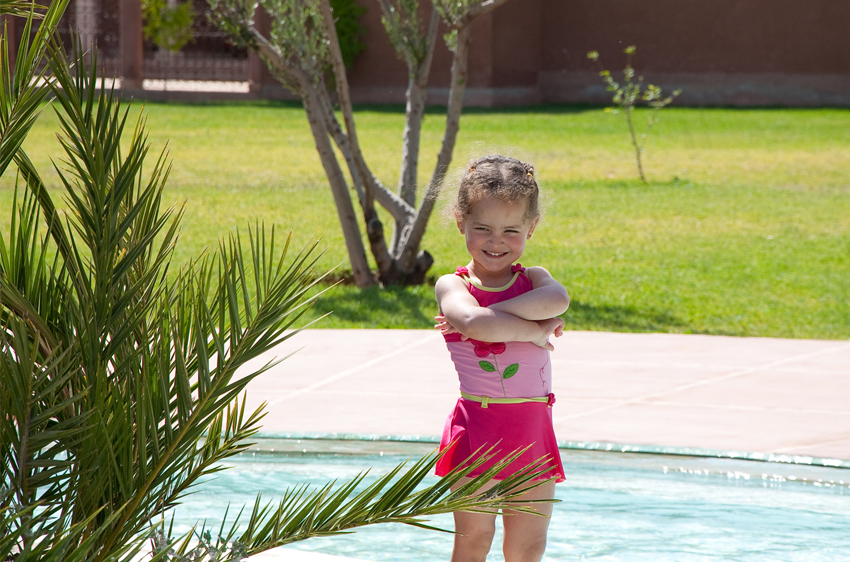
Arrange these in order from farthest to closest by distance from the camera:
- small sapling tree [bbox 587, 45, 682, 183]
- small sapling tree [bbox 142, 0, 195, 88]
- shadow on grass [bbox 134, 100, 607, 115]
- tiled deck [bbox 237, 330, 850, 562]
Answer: small sapling tree [bbox 142, 0, 195, 88] < shadow on grass [bbox 134, 100, 607, 115] < small sapling tree [bbox 587, 45, 682, 183] < tiled deck [bbox 237, 330, 850, 562]

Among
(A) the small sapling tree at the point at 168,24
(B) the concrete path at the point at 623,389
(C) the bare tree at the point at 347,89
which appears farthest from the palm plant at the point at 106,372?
(A) the small sapling tree at the point at 168,24

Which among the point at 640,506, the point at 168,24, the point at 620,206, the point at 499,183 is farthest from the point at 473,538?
the point at 168,24

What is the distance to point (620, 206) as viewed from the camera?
532 inches

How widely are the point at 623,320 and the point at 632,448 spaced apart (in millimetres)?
3024

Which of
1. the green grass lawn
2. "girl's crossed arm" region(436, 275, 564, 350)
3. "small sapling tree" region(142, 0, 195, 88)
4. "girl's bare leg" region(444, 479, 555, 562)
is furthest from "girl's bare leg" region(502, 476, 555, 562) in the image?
"small sapling tree" region(142, 0, 195, 88)

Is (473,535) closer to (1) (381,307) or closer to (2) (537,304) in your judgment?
(2) (537,304)

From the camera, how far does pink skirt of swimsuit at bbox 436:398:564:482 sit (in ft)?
8.93

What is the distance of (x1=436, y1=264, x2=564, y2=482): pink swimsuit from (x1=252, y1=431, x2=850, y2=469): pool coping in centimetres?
193

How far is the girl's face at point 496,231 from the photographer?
2748 millimetres

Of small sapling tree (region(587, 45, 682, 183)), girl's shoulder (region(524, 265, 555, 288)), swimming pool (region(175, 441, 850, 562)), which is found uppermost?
small sapling tree (region(587, 45, 682, 183))

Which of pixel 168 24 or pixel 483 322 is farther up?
pixel 168 24

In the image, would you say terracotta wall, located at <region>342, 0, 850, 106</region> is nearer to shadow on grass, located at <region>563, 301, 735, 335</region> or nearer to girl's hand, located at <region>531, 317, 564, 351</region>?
shadow on grass, located at <region>563, 301, 735, 335</region>

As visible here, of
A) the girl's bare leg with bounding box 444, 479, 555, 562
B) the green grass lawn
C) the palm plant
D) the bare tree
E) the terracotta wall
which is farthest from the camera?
the terracotta wall

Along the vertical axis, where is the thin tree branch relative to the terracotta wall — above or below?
below
